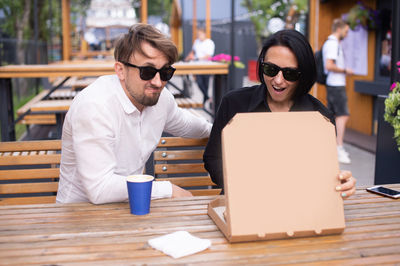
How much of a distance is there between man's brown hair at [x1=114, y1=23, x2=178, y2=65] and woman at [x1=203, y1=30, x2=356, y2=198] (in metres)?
0.47

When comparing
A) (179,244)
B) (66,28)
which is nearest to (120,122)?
(179,244)

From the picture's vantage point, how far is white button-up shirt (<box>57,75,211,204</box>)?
201 centimetres

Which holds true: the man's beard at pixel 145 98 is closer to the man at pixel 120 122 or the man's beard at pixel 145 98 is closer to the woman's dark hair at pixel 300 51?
the man at pixel 120 122

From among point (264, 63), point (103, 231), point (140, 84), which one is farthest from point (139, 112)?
point (103, 231)

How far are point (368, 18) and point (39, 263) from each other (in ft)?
24.6

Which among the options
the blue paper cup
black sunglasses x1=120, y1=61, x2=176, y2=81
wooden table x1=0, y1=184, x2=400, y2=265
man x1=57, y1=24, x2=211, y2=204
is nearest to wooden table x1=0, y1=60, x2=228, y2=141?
man x1=57, y1=24, x2=211, y2=204

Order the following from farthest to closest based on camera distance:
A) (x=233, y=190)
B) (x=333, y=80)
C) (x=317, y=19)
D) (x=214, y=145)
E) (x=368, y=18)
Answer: (x=317, y=19) → (x=368, y=18) → (x=333, y=80) → (x=214, y=145) → (x=233, y=190)

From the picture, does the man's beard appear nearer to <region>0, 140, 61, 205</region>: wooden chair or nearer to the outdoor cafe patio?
the outdoor cafe patio

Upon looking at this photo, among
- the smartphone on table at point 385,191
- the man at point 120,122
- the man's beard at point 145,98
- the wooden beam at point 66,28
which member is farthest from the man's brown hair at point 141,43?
the wooden beam at point 66,28

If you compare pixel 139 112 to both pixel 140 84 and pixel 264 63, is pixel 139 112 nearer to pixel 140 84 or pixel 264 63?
pixel 140 84

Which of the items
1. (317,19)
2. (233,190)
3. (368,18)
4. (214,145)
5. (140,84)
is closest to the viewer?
(233,190)

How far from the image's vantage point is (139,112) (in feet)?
7.79

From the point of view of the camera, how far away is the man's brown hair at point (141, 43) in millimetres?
2203

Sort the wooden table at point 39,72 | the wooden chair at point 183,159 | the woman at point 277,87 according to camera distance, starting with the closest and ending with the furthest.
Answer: the woman at point 277,87 → the wooden chair at point 183,159 → the wooden table at point 39,72
